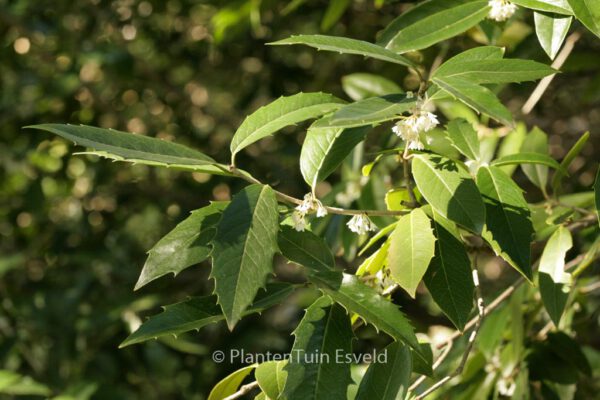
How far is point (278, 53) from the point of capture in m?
2.90

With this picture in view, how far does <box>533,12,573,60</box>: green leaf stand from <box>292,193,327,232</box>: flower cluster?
36cm

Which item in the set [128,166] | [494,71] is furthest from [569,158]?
[128,166]

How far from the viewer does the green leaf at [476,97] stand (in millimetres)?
748

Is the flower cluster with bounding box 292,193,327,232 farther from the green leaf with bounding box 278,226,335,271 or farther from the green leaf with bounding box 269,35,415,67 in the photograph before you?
the green leaf with bounding box 269,35,415,67

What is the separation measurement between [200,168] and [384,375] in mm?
303

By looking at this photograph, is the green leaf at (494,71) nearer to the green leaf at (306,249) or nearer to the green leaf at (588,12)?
the green leaf at (588,12)

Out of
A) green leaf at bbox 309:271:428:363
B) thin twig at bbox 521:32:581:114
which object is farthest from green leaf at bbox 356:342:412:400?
thin twig at bbox 521:32:581:114

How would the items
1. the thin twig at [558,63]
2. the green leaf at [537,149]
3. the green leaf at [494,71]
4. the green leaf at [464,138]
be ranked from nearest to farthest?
the green leaf at [494,71] < the green leaf at [464,138] < the green leaf at [537,149] < the thin twig at [558,63]

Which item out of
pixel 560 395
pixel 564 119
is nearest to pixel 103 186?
pixel 564 119

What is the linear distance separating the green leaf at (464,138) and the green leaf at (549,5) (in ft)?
0.60

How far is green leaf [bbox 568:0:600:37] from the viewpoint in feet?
3.03

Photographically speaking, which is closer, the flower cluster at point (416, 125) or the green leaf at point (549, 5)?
the flower cluster at point (416, 125)

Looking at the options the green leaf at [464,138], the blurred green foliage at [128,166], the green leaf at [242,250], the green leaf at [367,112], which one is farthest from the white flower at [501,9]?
the blurred green foliage at [128,166]

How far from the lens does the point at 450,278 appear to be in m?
0.94
